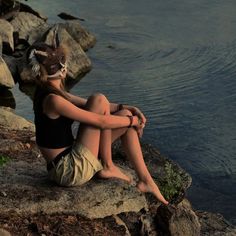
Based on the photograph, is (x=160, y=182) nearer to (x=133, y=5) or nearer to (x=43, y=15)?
(x=43, y=15)

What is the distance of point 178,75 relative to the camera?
71.6 feet

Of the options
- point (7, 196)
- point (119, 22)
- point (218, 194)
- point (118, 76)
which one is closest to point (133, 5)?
point (119, 22)

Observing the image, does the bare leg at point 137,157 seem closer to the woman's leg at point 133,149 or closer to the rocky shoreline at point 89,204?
the woman's leg at point 133,149

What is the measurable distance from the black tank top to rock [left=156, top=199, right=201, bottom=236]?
1562 mm

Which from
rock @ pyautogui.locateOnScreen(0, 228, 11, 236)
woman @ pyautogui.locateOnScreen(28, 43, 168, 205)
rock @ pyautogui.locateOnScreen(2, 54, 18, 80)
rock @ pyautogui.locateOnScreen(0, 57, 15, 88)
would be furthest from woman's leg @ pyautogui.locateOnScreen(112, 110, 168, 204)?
rock @ pyautogui.locateOnScreen(2, 54, 18, 80)

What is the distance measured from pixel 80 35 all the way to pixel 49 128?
1952 cm

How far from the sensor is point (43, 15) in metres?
30.4

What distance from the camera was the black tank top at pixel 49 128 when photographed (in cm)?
736

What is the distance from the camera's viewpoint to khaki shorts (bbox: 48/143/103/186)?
748cm

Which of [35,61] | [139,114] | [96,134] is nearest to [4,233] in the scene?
[96,134]

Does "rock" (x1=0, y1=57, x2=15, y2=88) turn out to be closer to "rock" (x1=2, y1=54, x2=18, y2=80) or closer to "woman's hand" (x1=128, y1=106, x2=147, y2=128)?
"rock" (x1=2, y1=54, x2=18, y2=80)

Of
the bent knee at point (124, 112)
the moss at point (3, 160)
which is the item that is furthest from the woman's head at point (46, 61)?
the moss at point (3, 160)

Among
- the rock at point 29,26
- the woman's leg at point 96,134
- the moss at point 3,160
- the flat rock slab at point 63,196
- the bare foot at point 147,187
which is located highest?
the woman's leg at point 96,134

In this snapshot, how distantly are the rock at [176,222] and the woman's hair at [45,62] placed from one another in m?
2.07
